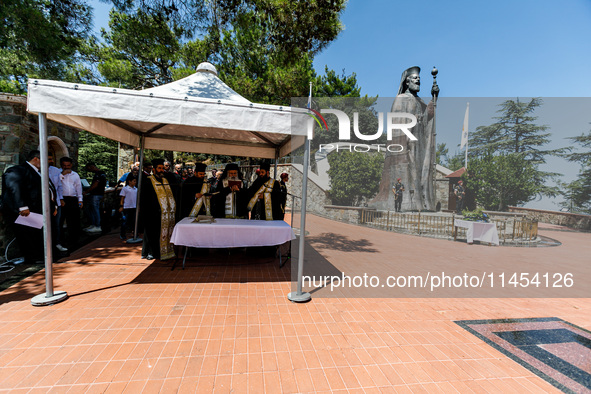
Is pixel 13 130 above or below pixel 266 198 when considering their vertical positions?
above

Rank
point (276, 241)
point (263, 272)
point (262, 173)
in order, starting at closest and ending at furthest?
point (276, 241) → point (263, 272) → point (262, 173)

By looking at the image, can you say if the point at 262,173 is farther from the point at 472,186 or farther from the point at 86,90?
the point at 472,186

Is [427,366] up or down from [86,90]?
down

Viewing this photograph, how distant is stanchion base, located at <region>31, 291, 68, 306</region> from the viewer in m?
3.02

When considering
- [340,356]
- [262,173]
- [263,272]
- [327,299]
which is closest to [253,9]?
[262,173]

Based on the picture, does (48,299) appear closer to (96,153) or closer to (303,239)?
(303,239)

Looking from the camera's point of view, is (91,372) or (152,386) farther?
(91,372)

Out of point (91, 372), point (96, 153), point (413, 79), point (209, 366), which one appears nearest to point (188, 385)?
point (209, 366)

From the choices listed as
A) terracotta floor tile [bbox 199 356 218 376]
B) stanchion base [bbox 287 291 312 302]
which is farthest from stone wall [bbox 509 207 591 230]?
terracotta floor tile [bbox 199 356 218 376]

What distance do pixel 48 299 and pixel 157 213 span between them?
1.93 metres

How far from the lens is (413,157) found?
16.2 metres

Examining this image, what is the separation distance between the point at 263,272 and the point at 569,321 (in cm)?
433

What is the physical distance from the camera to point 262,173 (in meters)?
5.30

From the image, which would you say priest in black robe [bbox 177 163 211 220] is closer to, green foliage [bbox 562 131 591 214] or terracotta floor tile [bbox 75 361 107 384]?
terracotta floor tile [bbox 75 361 107 384]
